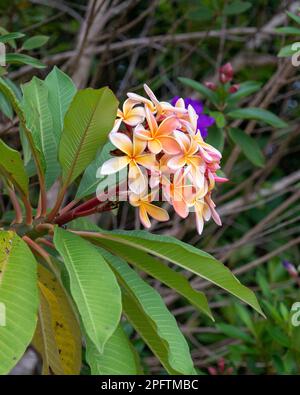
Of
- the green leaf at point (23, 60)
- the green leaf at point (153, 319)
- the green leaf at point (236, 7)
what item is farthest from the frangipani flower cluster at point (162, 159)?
the green leaf at point (236, 7)

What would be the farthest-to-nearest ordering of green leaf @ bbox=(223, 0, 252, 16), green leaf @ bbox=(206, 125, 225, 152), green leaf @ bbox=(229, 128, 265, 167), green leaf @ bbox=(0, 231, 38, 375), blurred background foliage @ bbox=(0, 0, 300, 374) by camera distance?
green leaf @ bbox=(223, 0, 252, 16) < blurred background foliage @ bbox=(0, 0, 300, 374) < green leaf @ bbox=(229, 128, 265, 167) < green leaf @ bbox=(206, 125, 225, 152) < green leaf @ bbox=(0, 231, 38, 375)

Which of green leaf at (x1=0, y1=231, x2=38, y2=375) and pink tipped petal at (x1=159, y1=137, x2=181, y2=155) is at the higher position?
pink tipped petal at (x1=159, y1=137, x2=181, y2=155)

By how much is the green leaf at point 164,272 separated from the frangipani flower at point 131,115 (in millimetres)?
202

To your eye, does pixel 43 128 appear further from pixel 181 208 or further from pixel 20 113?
pixel 181 208

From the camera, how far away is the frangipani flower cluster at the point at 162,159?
3.12 feet

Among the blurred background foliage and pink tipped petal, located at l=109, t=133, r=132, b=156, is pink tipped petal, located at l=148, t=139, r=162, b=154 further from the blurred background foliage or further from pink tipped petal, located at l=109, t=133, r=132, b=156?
the blurred background foliage

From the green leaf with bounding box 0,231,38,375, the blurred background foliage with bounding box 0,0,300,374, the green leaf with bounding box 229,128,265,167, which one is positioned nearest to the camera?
the green leaf with bounding box 0,231,38,375

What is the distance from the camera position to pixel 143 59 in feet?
8.90

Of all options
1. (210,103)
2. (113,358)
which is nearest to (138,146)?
(113,358)

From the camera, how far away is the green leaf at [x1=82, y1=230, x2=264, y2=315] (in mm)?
997

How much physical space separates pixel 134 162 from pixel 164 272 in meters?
0.21

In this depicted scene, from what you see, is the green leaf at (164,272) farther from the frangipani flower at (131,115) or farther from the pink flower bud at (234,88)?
the pink flower bud at (234,88)

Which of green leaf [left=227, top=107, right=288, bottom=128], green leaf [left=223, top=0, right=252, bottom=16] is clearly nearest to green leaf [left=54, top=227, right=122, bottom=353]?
green leaf [left=227, top=107, right=288, bottom=128]
